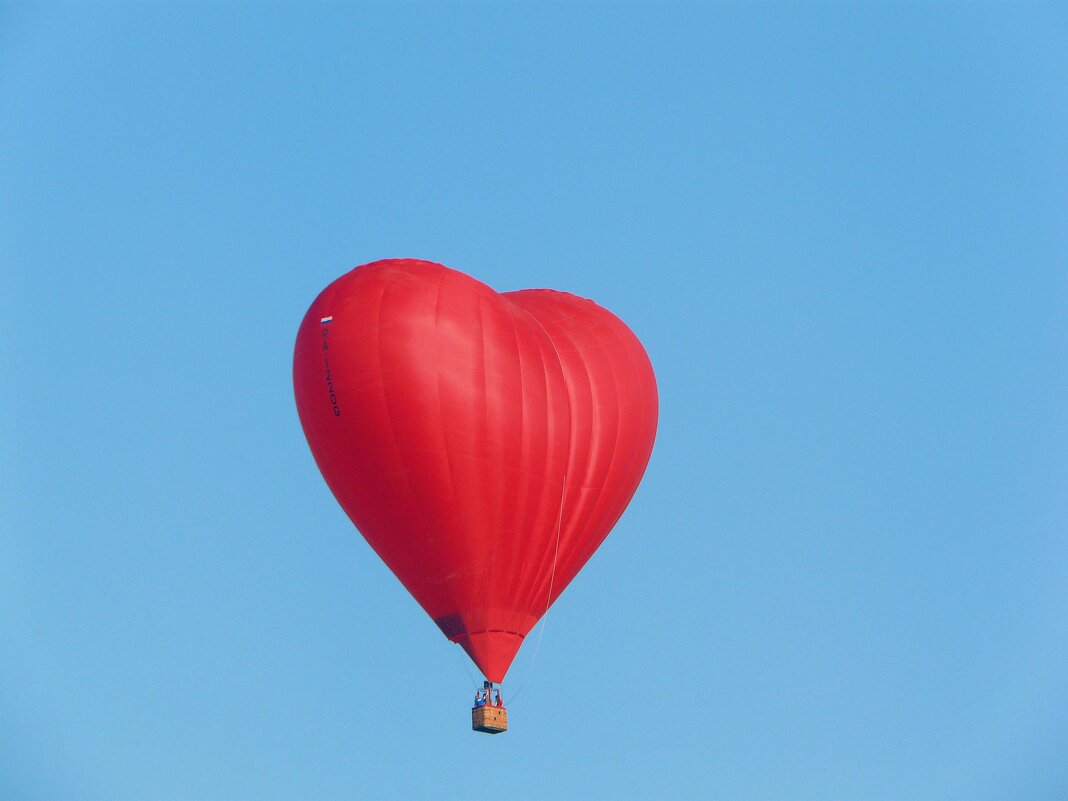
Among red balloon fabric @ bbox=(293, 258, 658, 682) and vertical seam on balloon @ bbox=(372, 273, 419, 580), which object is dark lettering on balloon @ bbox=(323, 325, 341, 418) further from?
vertical seam on balloon @ bbox=(372, 273, 419, 580)

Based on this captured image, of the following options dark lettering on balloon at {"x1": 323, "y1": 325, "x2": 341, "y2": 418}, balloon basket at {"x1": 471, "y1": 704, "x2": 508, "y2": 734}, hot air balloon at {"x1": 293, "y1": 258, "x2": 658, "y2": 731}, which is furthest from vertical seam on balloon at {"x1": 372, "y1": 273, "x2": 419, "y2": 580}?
balloon basket at {"x1": 471, "y1": 704, "x2": 508, "y2": 734}

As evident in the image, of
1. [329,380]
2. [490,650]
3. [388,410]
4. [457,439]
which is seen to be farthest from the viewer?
[490,650]

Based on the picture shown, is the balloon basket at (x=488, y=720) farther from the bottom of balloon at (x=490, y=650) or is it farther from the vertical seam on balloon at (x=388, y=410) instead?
the vertical seam on balloon at (x=388, y=410)

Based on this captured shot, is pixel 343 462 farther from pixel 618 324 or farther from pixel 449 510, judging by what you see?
pixel 618 324

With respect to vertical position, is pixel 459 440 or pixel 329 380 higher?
pixel 329 380

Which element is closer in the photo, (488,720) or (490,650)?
(488,720)

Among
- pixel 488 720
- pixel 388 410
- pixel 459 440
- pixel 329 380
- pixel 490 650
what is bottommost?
pixel 488 720

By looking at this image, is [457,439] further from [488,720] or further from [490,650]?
[488,720]

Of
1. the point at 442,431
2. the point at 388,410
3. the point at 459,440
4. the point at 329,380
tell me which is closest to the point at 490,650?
the point at 459,440

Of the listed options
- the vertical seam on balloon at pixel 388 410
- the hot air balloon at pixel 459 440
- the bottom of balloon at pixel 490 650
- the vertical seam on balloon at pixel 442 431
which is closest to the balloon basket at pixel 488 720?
the hot air balloon at pixel 459 440
